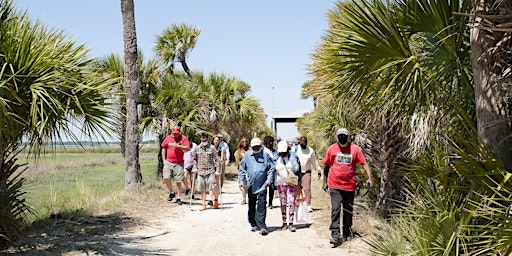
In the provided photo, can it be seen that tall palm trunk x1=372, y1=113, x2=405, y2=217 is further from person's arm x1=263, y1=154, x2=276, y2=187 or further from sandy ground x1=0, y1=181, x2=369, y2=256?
person's arm x1=263, y1=154, x2=276, y2=187

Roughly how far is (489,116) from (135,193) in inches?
372

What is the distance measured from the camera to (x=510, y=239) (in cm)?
408

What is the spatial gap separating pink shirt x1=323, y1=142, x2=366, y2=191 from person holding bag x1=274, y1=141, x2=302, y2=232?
4.05 ft

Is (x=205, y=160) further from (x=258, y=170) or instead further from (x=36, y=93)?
(x=36, y=93)

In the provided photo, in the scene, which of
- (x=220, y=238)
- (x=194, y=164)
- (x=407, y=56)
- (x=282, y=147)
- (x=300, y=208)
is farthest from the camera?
(x=194, y=164)

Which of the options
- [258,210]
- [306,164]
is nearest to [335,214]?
[258,210]

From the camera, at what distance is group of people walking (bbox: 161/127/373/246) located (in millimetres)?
8109

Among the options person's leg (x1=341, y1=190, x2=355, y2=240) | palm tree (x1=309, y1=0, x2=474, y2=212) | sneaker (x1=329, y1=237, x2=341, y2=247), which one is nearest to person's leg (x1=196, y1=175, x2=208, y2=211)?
person's leg (x1=341, y1=190, x2=355, y2=240)

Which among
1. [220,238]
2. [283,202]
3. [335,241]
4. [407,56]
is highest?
[407,56]

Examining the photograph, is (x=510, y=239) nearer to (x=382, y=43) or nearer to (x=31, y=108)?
(x=382, y=43)

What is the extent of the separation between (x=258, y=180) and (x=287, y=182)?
0.54 meters

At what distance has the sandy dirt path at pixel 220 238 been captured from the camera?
7.64m

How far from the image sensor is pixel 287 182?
934 cm

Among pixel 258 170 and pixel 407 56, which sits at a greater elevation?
pixel 407 56
